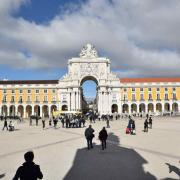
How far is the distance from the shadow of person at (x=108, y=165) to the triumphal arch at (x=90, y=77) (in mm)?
72514

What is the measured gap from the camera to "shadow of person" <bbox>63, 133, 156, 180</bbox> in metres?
9.33

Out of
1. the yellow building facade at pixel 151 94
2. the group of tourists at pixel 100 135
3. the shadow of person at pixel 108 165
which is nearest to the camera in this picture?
the shadow of person at pixel 108 165

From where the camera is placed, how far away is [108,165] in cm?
1113

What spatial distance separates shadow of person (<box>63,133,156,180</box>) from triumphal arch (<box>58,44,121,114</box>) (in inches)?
2855

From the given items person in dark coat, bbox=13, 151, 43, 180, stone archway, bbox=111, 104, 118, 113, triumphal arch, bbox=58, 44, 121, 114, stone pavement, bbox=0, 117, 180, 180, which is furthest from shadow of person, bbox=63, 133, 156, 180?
stone archway, bbox=111, 104, 118, 113

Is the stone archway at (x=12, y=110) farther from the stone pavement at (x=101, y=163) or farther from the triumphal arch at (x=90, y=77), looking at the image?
the stone pavement at (x=101, y=163)

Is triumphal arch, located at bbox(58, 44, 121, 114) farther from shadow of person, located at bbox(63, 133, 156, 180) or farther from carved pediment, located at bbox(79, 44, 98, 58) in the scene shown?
shadow of person, located at bbox(63, 133, 156, 180)

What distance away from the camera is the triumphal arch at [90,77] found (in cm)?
8762

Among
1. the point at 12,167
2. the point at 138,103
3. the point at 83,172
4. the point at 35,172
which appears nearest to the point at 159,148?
the point at 83,172

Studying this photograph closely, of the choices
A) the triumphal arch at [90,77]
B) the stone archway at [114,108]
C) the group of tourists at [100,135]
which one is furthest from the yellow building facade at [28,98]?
the group of tourists at [100,135]

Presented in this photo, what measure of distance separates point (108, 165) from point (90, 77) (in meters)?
80.8

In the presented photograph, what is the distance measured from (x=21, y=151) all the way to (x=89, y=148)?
3.67 meters

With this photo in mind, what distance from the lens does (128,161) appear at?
11930mm

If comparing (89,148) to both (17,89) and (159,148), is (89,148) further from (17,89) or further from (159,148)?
(17,89)
